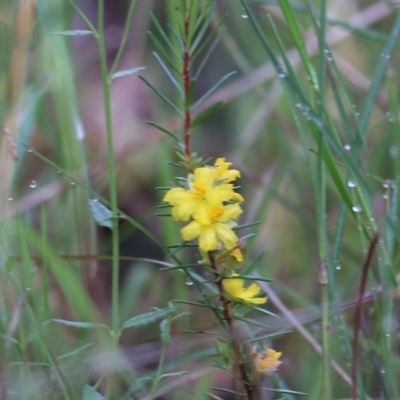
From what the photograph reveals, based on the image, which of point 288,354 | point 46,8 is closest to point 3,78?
point 46,8

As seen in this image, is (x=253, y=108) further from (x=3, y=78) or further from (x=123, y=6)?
(x=3, y=78)

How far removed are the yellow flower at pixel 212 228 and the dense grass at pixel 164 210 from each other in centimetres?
7

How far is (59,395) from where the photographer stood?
666 mm

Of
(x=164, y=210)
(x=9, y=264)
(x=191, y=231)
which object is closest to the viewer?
(x=191, y=231)

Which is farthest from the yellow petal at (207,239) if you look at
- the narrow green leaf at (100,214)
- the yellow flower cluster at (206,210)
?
the narrow green leaf at (100,214)

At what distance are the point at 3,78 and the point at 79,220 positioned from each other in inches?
12.0

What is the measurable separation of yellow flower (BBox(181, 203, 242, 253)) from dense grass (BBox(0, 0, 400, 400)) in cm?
7

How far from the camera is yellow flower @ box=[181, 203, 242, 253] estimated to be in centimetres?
52

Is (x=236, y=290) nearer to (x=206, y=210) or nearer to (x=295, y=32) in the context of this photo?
(x=206, y=210)

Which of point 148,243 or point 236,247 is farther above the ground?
point 236,247

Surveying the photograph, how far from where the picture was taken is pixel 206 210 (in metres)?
0.52

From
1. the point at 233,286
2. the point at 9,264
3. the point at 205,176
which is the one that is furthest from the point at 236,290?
the point at 9,264

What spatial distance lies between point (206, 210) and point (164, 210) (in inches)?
27.8

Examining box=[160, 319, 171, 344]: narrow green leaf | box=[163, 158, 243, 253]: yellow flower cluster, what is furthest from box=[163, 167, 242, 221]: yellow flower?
box=[160, 319, 171, 344]: narrow green leaf
